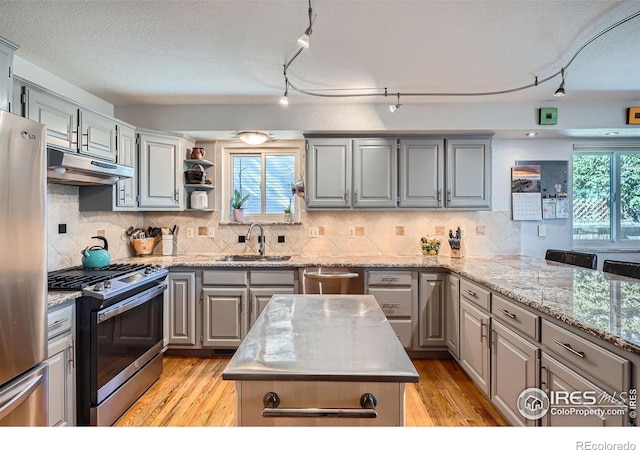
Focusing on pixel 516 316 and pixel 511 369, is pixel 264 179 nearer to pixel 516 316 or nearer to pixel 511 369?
pixel 516 316

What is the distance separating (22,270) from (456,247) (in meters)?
3.31

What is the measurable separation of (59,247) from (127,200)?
2.06 ft

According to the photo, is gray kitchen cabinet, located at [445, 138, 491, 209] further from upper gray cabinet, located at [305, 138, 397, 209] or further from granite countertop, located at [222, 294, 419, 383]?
granite countertop, located at [222, 294, 419, 383]

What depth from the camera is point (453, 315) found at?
2.72 m

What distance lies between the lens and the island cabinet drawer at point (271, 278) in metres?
2.98

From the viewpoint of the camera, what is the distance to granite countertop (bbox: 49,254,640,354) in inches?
50.1

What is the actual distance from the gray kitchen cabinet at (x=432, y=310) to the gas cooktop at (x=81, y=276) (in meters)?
2.47

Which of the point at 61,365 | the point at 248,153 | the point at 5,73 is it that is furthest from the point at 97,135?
the point at 61,365

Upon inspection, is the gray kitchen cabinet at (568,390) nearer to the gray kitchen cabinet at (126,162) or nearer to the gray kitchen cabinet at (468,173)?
the gray kitchen cabinet at (468,173)

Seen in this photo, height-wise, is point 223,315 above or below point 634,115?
below

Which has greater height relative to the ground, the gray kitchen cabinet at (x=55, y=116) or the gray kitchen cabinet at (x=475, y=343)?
the gray kitchen cabinet at (x=55, y=116)

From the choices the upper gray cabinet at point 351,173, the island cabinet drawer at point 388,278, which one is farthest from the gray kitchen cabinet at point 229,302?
the upper gray cabinet at point 351,173

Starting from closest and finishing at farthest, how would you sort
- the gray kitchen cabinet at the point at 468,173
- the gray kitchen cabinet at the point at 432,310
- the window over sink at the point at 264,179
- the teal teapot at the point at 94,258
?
1. the teal teapot at the point at 94,258
2. the gray kitchen cabinet at the point at 432,310
3. the gray kitchen cabinet at the point at 468,173
4. the window over sink at the point at 264,179

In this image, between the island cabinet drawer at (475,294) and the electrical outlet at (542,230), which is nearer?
the island cabinet drawer at (475,294)
